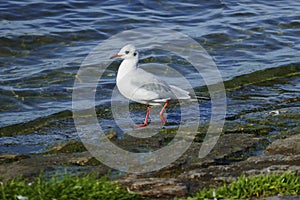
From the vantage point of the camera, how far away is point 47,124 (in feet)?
30.9

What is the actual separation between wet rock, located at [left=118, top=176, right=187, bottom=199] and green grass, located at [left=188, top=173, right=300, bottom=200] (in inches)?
6.5

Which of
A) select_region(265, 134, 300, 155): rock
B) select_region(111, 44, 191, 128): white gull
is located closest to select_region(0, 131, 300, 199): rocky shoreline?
Answer: select_region(265, 134, 300, 155): rock

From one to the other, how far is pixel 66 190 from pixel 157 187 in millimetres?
836

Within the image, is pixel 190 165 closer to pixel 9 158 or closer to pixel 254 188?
pixel 254 188

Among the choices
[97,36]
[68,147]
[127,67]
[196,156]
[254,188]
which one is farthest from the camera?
[97,36]

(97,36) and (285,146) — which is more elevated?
(285,146)

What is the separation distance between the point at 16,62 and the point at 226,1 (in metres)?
8.14

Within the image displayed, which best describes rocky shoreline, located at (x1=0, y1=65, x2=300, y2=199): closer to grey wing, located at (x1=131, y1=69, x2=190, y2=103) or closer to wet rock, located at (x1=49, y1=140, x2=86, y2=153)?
wet rock, located at (x1=49, y1=140, x2=86, y2=153)

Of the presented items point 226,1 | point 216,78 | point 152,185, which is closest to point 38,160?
point 152,185

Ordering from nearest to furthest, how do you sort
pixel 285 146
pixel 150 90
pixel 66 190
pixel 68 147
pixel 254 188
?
pixel 66 190 → pixel 254 188 → pixel 285 146 → pixel 68 147 → pixel 150 90

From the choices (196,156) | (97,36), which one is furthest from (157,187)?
(97,36)

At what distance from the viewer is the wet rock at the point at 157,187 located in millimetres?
5137

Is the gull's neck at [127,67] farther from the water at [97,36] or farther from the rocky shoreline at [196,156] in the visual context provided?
the water at [97,36]

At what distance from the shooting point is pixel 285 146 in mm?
6805
